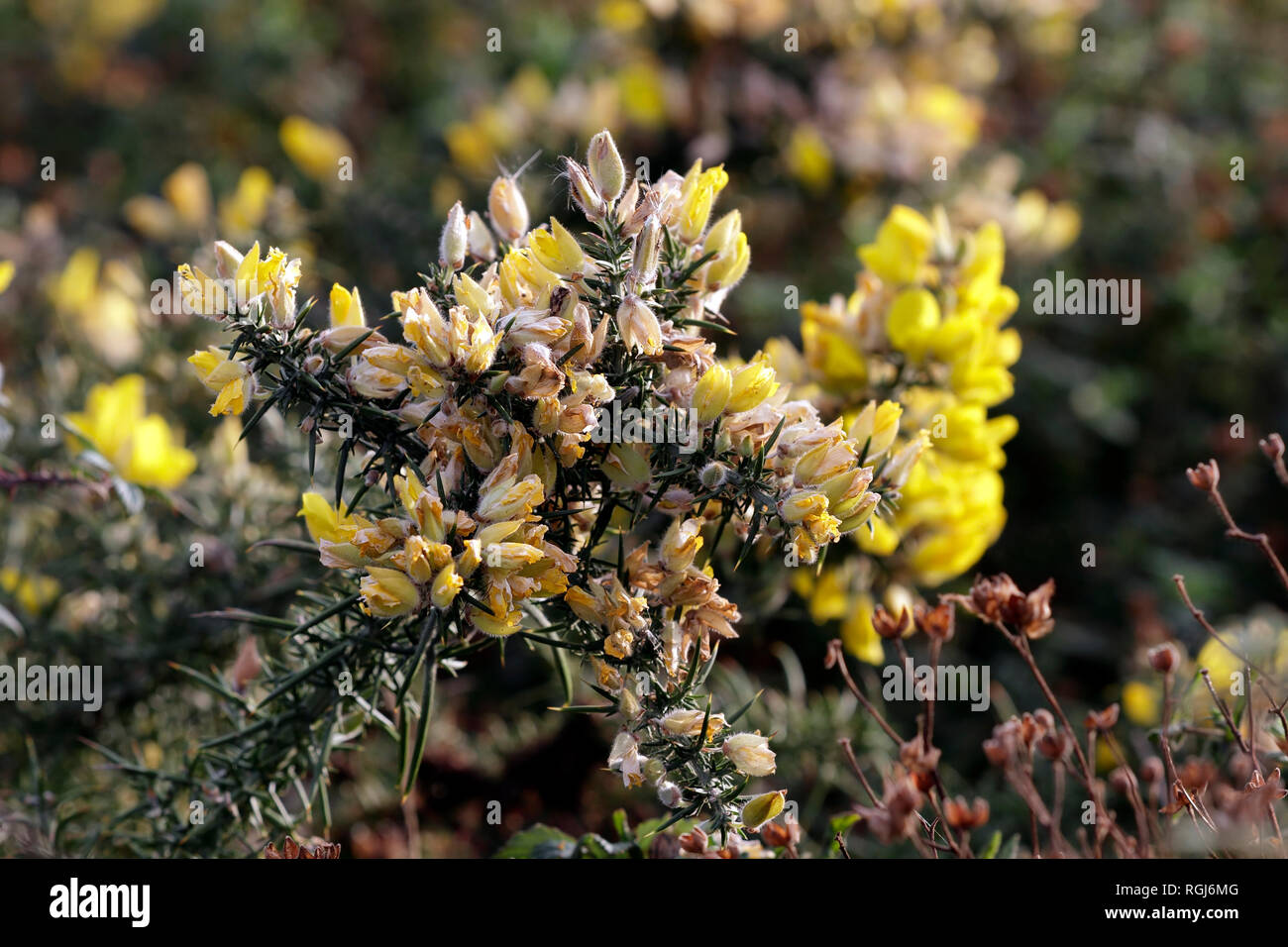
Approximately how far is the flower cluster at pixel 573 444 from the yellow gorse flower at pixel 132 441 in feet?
1.95

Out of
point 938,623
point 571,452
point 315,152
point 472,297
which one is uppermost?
point 315,152

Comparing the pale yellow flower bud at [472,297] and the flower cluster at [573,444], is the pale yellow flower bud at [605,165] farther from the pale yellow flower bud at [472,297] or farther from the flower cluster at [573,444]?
the pale yellow flower bud at [472,297]

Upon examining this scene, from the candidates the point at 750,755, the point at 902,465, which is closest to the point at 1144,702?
the point at 902,465

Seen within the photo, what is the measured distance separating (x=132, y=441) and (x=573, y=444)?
0.81 metres

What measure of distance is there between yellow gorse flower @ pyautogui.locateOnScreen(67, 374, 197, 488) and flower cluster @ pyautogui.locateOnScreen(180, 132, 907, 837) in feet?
1.95

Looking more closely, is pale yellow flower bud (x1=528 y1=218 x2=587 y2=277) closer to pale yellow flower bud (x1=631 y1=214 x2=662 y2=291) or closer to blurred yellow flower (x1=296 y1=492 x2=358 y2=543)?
pale yellow flower bud (x1=631 y1=214 x2=662 y2=291)

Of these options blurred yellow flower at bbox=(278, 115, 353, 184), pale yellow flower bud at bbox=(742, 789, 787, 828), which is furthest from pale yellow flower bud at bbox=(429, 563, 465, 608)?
blurred yellow flower at bbox=(278, 115, 353, 184)

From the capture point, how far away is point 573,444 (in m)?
0.72

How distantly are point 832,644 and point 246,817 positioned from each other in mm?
542

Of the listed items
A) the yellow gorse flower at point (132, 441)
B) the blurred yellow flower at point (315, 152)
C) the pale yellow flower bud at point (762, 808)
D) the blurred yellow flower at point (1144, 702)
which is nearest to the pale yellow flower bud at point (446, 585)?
the pale yellow flower bud at point (762, 808)

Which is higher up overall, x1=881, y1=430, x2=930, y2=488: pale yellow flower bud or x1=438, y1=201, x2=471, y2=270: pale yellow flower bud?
x1=438, y1=201, x2=471, y2=270: pale yellow flower bud

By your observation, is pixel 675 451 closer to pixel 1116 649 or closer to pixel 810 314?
pixel 810 314

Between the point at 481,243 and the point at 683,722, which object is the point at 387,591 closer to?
the point at 683,722

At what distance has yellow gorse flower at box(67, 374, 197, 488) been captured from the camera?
50.2 inches
